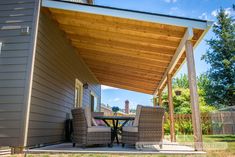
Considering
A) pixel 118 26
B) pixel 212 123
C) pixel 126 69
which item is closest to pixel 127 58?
pixel 126 69

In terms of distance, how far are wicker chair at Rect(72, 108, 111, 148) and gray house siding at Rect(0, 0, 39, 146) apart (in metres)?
1.07

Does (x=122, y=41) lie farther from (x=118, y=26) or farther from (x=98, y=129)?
(x=98, y=129)

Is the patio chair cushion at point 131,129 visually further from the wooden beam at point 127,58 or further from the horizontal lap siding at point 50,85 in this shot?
A: the wooden beam at point 127,58

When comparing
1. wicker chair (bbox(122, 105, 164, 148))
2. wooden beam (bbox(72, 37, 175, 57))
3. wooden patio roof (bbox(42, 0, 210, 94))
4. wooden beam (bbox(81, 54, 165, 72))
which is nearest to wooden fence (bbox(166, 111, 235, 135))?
wooden patio roof (bbox(42, 0, 210, 94))

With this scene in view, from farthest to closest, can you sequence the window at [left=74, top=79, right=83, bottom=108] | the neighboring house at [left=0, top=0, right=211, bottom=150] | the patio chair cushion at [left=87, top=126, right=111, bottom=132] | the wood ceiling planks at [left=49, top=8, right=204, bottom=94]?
the window at [left=74, top=79, right=83, bottom=108]
the wood ceiling planks at [left=49, top=8, right=204, bottom=94]
the patio chair cushion at [left=87, top=126, right=111, bottom=132]
the neighboring house at [left=0, top=0, right=211, bottom=150]

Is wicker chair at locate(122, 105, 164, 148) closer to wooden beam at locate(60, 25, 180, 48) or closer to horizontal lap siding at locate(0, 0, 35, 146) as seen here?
wooden beam at locate(60, 25, 180, 48)

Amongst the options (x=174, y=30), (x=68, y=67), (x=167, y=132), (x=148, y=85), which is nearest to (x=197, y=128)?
(x=174, y=30)

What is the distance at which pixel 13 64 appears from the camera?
3.85 meters

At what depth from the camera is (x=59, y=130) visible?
5.34m

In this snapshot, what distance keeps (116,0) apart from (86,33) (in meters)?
4.86

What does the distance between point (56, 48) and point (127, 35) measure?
180cm

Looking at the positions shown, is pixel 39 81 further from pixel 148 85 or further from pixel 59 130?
pixel 148 85

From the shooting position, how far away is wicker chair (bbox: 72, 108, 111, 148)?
13.5ft

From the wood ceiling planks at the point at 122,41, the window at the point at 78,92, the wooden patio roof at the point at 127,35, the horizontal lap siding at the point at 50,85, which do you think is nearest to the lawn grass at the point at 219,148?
the wooden patio roof at the point at 127,35
